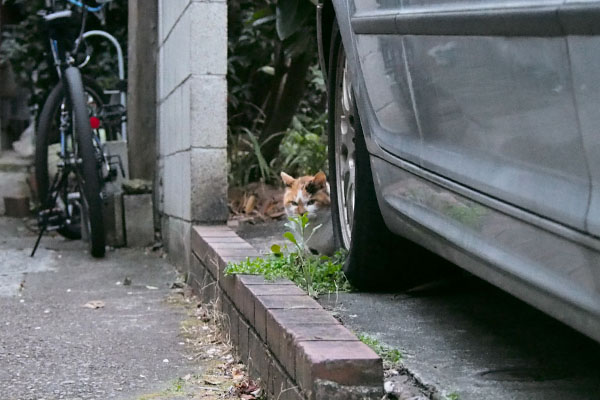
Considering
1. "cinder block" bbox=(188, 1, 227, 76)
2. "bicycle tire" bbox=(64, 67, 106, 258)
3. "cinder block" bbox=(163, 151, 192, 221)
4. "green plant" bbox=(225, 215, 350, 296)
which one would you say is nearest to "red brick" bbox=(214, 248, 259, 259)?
"green plant" bbox=(225, 215, 350, 296)

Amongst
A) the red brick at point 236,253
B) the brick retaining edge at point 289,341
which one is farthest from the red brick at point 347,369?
the red brick at point 236,253

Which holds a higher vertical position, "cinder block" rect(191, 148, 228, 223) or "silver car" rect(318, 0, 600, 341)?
"silver car" rect(318, 0, 600, 341)

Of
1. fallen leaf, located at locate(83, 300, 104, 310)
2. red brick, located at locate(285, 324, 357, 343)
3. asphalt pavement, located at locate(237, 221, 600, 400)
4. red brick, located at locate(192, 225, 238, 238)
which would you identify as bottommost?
fallen leaf, located at locate(83, 300, 104, 310)

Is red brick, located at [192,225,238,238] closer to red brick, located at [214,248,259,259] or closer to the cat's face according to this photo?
the cat's face

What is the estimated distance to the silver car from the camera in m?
1.55

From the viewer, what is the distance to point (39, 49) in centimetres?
873

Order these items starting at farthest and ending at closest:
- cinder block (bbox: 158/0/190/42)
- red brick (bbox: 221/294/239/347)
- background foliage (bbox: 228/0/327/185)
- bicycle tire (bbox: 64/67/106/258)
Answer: background foliage (bbox: 228/0/327/185), bicycle tire (bbox: 64/67/106/258), cinder block (bbox: 158/0/190/42), red brick (bbox: 221/294/239/347)

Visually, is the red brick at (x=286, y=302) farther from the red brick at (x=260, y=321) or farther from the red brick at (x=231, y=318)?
the red brick at (x=231, y=318)

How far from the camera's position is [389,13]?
8.46 feet

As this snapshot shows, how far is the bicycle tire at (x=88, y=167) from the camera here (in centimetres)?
573

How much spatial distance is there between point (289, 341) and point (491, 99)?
822mm

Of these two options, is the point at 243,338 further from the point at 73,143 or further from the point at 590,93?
the point at 73,143

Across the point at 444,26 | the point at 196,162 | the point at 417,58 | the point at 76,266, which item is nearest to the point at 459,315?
the point at 417,58

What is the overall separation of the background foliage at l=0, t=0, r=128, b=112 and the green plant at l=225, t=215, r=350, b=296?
15.5ft
